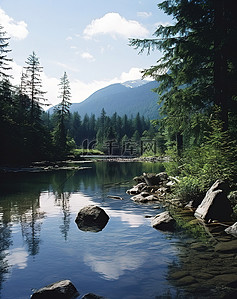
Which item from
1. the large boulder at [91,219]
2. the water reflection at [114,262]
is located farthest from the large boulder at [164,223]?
the water reflection at [114,262]

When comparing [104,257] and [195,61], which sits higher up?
[195,61]

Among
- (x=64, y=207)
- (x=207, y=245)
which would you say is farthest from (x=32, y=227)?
(x=207, y=245)

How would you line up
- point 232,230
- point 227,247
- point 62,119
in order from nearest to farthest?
point 227,247
point 232,230
point 62,119

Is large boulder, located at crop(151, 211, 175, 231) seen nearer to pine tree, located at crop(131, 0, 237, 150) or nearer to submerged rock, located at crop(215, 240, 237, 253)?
submerged rock, located at crop(215, 240, 237, 253)

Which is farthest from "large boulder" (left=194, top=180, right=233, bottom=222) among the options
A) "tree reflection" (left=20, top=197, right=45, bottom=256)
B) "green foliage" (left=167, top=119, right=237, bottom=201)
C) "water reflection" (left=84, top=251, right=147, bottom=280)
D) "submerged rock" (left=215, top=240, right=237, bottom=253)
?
"tree reflection" (left=20, top=197, right=45, bottom=256)

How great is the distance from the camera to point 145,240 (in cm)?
737

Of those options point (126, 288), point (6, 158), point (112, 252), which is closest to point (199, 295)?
point (126, 288)

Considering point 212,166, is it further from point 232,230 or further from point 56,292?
point 56,292

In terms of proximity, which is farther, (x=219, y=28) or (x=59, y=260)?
(x=219, y=28)

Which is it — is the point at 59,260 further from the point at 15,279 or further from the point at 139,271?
the point at 139,271

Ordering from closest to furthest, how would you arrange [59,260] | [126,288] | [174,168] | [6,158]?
[126,288] < [59,260] < [174,168] < [6,158]

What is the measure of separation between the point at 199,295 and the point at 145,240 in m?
3.03

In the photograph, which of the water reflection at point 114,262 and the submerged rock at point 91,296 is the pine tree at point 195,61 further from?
the submerged rock at point 91,296

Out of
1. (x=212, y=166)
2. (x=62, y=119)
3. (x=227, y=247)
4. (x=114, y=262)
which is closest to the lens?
(x=114, y=262)
